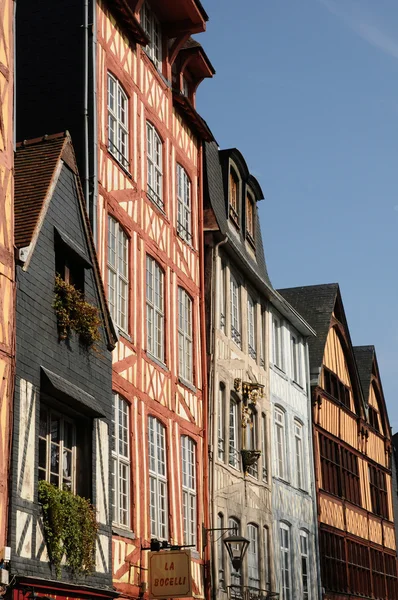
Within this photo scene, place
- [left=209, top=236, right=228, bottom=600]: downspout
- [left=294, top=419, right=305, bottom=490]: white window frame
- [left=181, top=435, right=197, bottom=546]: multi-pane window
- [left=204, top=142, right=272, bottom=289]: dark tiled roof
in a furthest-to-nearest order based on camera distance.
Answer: [left=294, top=419, right=305, bottom=490]: white window frame, [left=204, top=142, right=272, bottom=289]: dark tiled roof, [left=209, top=236, right=228, bottom=600]: downspout, [left=181, top=435, right=197, bottom=546]: multi-pane window

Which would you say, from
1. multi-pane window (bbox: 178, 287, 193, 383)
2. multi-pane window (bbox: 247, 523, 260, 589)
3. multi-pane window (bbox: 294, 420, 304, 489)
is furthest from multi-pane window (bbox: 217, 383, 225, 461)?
multi-pane window (bbox: 294, 420, 304, 489)

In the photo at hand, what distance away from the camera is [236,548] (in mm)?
22453

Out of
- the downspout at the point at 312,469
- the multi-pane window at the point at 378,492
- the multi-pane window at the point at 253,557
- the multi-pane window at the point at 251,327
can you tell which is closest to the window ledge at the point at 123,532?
the multi-pane window at the point at 253,557

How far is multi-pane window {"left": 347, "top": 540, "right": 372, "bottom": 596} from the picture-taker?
32844mm

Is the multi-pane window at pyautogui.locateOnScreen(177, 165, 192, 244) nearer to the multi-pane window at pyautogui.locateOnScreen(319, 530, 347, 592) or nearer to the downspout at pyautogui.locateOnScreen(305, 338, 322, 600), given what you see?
the downspout at pyautogui.locateOnScreen(305, 338, 322, 600)

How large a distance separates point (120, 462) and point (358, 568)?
1829cm

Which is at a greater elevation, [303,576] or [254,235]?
[254,235]

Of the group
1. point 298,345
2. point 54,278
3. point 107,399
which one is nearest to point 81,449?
point 107,399

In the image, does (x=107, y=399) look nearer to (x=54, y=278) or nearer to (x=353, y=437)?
(x=54, y=278)

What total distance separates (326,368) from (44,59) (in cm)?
1674

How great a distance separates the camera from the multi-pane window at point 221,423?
22719mm

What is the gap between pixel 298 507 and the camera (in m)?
28.0

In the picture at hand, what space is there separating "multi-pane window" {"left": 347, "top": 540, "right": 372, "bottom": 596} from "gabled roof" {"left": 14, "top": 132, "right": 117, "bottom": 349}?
18822mm

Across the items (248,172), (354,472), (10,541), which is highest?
(248,172)
